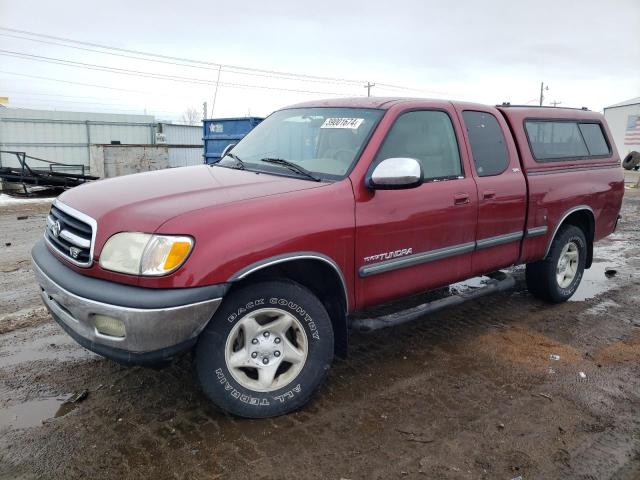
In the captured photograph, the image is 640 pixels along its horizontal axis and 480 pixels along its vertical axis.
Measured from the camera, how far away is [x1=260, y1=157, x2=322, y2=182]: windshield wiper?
134 inches

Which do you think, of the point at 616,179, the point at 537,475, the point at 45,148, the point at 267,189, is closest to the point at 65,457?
the point at 267,189

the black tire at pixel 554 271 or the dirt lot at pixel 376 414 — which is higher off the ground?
the black tire at pixel 554 271

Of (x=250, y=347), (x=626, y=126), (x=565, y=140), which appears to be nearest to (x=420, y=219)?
(x=250, y=347)

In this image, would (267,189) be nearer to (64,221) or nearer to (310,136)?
(310,136)

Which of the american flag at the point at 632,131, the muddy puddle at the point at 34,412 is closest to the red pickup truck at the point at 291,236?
the muddy puddle at the point at 34,412

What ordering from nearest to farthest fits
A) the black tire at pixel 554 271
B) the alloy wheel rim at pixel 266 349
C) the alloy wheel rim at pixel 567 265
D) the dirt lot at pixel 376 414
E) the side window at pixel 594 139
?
1. the dirt lot at pixel 376 414
2. the alloy wheel rim at pixel 266 349
3. the black tire at pixel 554 271
4. the alloy wheel rim at pixel 567 265
5. the side window at pixel 594 139

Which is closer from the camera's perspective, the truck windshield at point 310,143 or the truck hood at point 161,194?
the truck hood at point 161,194

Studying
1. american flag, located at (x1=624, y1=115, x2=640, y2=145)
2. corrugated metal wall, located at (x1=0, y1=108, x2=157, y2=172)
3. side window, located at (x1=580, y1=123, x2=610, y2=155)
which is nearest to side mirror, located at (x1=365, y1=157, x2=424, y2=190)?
side window, located at (x1=580, y1=123, x2=610, y2=155)

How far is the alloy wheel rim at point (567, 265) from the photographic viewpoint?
5.36 metres

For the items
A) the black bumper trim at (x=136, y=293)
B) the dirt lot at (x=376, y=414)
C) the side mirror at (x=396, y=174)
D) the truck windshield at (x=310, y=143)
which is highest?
the truck windshield at (x=310, y=143)

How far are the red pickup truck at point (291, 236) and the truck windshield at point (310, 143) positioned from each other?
0.01 m

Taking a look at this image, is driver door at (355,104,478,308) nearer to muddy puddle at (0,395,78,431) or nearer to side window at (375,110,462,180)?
side window at (375,110,462,180)

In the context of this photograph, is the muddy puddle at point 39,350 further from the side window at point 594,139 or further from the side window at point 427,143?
the side window at point 594,139

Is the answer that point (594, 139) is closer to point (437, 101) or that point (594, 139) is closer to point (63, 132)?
point (437, 101)
